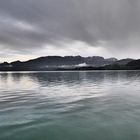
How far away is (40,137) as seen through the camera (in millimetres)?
9328

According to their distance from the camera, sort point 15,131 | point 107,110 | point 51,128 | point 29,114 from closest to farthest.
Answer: point 15,131 < point 51,128 < point 29,114 < point 107,110

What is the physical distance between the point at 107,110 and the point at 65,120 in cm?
487

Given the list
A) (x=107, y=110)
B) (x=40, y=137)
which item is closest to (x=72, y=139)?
(x=40, y=137)

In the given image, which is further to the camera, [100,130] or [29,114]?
[29,114]

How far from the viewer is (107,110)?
599 inches

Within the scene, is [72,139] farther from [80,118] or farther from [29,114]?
[29,114]

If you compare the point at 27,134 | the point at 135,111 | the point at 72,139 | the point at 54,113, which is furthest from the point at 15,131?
the point at 135,111

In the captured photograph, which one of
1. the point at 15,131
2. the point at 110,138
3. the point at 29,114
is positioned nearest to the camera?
the point at 110,138

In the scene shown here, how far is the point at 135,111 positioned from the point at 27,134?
10019 millimetres

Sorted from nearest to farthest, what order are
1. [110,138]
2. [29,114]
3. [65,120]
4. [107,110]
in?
[110,138] < [65,120] < [29,114] < [107,110]

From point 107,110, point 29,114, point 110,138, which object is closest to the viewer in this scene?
point 110,138

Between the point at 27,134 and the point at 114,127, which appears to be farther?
the point at 114,127

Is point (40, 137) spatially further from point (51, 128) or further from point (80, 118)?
point (80, 118)

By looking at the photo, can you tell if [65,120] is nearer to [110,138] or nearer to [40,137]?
[40,137]
